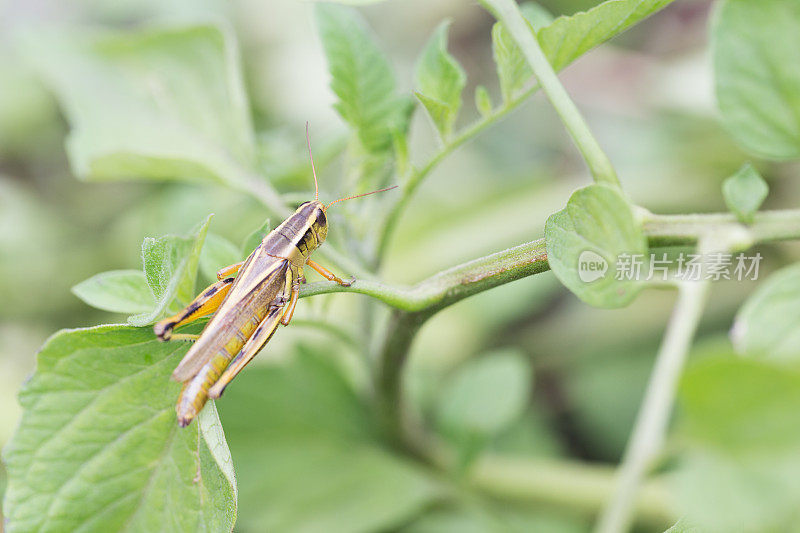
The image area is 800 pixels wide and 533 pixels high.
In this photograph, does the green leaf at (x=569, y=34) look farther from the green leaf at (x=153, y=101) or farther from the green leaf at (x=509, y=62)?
the green leaf at (x=153, y=101)

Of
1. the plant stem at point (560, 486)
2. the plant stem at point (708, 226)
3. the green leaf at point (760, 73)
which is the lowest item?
the plant stem at point (560, 486)

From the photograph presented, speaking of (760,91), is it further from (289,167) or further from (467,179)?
(467,179)

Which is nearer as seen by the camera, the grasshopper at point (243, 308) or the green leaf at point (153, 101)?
the grasshopper at point (243, 308)

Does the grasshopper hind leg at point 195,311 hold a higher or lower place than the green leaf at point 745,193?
lower

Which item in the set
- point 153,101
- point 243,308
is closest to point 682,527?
point 243,308

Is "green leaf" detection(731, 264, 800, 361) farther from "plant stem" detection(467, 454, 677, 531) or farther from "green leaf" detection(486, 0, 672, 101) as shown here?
"plant stem" detection(467, 454, 677, 531)

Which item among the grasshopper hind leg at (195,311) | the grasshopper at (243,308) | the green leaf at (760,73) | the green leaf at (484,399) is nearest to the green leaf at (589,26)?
the green leaf at (760,73)

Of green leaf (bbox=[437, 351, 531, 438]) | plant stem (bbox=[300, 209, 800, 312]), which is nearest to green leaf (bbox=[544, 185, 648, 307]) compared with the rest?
plant stem (bbox=[300, 209, 800, 312])
